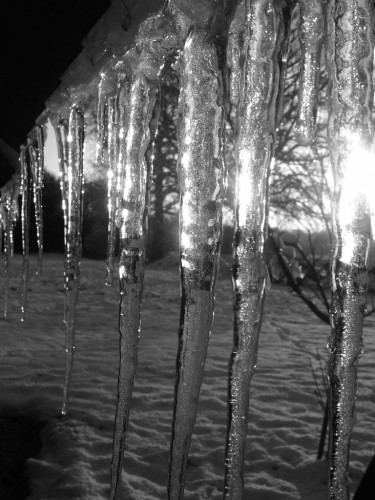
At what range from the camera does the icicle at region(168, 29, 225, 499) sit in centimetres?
81

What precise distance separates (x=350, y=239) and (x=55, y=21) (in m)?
0.64

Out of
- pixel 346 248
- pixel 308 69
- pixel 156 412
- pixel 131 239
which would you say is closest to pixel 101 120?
pixel 131 239

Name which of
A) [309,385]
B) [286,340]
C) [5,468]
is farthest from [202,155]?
[286,340]

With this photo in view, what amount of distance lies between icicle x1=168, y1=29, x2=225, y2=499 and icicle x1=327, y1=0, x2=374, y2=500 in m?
0.20

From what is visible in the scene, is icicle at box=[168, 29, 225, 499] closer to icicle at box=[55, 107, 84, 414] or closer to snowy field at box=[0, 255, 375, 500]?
icicle at box=[55, 107, 84, 414]

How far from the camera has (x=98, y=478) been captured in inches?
125

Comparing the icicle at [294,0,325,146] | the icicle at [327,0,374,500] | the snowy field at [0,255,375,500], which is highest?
the icicle at [294,0,325,146]

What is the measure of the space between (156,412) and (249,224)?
12.7 feet

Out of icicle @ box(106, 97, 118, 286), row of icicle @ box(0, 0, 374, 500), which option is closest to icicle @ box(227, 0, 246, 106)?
row of icicle @ box(0, 0, 374, 500)

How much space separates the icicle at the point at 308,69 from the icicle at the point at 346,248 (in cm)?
3

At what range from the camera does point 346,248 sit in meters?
0.75

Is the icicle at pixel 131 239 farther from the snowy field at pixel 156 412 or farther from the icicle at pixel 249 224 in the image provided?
the snowy field at pixel 156 412

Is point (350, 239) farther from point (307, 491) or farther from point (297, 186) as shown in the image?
point (297, 186)

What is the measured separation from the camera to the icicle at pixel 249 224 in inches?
30.0
